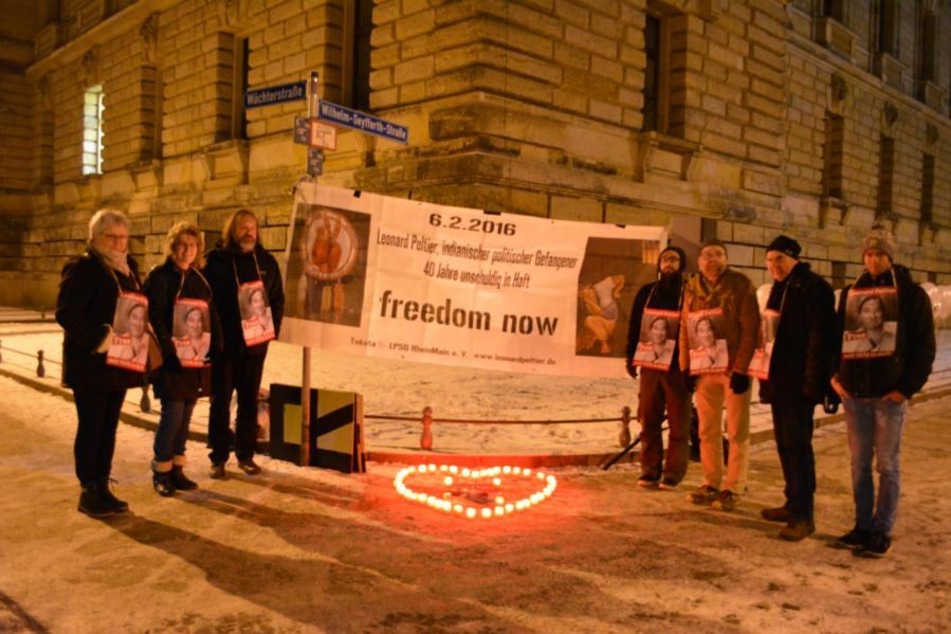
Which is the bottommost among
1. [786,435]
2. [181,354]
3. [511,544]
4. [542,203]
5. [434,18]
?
[511,544]

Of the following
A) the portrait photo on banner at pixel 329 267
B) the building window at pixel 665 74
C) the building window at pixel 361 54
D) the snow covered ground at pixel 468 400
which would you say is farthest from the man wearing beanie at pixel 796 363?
the building window at pixel 361 54

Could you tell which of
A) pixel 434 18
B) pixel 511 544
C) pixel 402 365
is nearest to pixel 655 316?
pixel 511 544

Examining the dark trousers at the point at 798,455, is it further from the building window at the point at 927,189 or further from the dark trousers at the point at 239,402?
the building window at the point at 927,189

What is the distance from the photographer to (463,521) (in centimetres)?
585

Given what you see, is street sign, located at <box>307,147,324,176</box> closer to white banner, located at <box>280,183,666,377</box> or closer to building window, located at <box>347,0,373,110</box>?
white banner, located at <box>280,183,666,377</box>

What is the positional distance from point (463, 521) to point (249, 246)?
287 cm

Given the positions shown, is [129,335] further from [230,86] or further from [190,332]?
[230,86]

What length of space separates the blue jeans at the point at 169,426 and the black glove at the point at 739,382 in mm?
4127

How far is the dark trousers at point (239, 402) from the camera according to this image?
22.1 ft

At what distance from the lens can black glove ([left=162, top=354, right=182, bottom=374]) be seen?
242 inches

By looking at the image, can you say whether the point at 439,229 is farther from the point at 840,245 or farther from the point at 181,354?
the point at 840,245

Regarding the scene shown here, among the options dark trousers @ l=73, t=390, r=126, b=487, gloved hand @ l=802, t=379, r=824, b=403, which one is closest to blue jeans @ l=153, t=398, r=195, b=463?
dark trousers @ l=73, t=390, r=126, b=487

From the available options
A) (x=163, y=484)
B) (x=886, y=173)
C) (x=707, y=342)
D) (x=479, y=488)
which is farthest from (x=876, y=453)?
(x=886, y=173)

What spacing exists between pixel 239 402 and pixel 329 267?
140 cm
